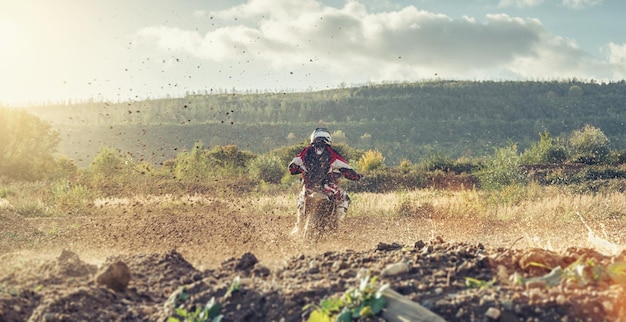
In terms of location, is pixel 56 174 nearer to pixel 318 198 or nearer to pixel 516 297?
pixel 318 198

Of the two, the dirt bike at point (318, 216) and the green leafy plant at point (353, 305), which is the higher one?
the green leafy plant at point (353, 305)

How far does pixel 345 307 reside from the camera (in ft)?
17.1

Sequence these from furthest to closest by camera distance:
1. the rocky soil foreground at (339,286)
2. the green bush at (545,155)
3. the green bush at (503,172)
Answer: the green bush at (545,155), the green bush at (503,172), the rocky soil foreground at (339,286)

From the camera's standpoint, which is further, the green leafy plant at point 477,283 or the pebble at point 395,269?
the pebble at point 395,269

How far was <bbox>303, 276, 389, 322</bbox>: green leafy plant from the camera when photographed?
5.13m

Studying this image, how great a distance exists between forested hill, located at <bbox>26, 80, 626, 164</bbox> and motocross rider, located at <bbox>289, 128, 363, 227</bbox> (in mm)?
74282

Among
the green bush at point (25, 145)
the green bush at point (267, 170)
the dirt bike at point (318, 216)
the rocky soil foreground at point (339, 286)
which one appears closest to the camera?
the rocky soil foreground at point (339, 286)

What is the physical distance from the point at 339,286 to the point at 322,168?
5746 millimetres

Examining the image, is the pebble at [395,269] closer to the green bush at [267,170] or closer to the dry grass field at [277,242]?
the dry grass field at [277,242]

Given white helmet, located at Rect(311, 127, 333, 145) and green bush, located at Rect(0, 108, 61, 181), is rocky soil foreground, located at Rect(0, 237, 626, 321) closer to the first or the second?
white helmet, located at Rect(311, 127, 333, 145)

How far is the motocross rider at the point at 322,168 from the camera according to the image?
448 inches

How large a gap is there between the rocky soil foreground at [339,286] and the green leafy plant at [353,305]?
0.11 metres

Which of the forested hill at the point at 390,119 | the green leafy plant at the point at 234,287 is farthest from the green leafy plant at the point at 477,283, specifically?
the forested hill at the point at 390,119

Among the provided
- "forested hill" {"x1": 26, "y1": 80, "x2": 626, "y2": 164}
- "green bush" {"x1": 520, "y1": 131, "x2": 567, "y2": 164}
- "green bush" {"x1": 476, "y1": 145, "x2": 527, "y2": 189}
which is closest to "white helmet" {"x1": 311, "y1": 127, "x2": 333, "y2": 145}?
"green bush" {"x1": 476, "y1": 145, "x2": 527, "y2": 189}
